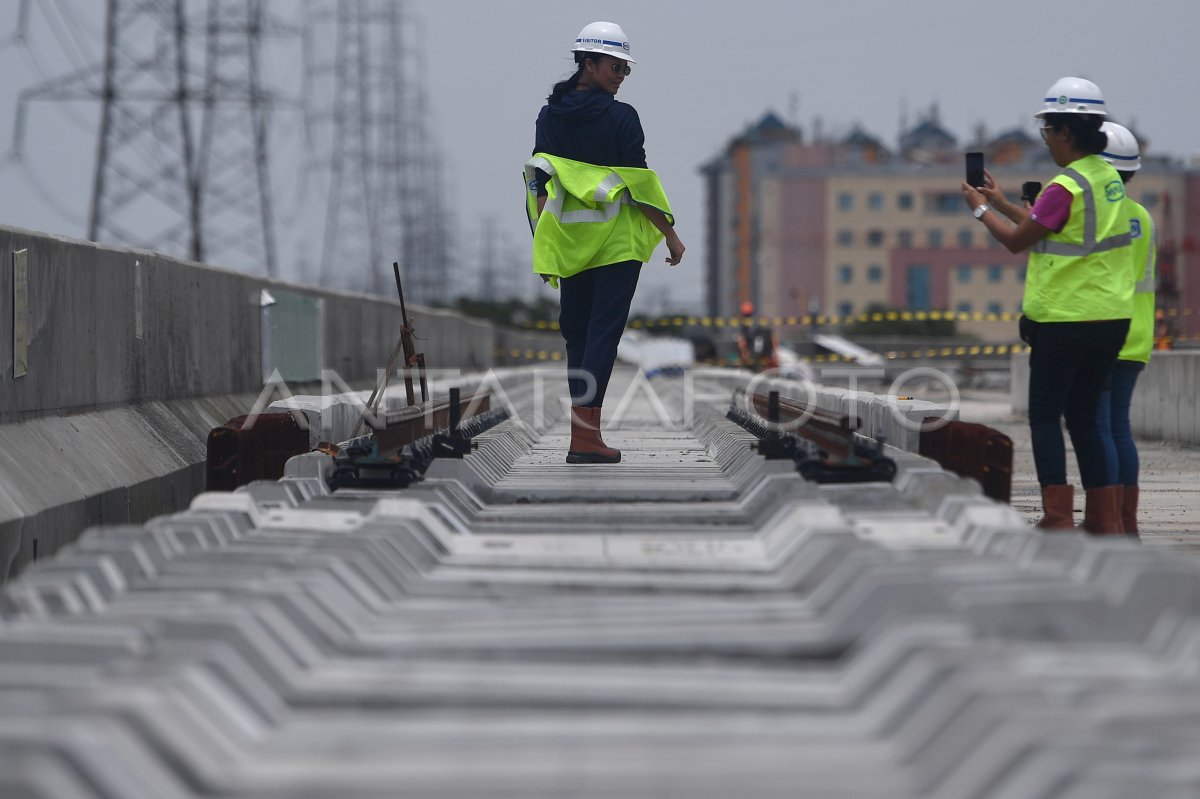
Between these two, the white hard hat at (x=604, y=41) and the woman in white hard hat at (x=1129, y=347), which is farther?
the white hard hat at (x=604, y=41)

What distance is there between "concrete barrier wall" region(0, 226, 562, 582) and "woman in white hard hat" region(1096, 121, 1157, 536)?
407 centimetres

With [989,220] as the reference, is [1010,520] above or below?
below

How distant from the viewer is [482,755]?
2.59 metres

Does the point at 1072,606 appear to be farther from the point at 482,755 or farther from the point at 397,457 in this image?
the point at 397,457

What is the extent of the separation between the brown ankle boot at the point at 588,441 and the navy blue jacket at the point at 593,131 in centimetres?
118

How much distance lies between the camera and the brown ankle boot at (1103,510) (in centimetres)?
610

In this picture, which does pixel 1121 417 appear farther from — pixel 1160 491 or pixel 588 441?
pixel 1160 491

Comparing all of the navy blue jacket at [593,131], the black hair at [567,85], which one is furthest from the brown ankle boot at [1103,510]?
the black hair at [567,85]

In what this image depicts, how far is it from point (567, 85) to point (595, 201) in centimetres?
65

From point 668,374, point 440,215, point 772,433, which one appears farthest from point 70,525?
point 440,215

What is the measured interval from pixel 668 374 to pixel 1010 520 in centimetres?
2797

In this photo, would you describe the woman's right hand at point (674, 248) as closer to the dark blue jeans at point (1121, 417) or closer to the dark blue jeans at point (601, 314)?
the dark blue jeans at point (601, 314)

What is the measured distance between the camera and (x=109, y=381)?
7.20 m

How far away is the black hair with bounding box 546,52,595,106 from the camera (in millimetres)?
7743
